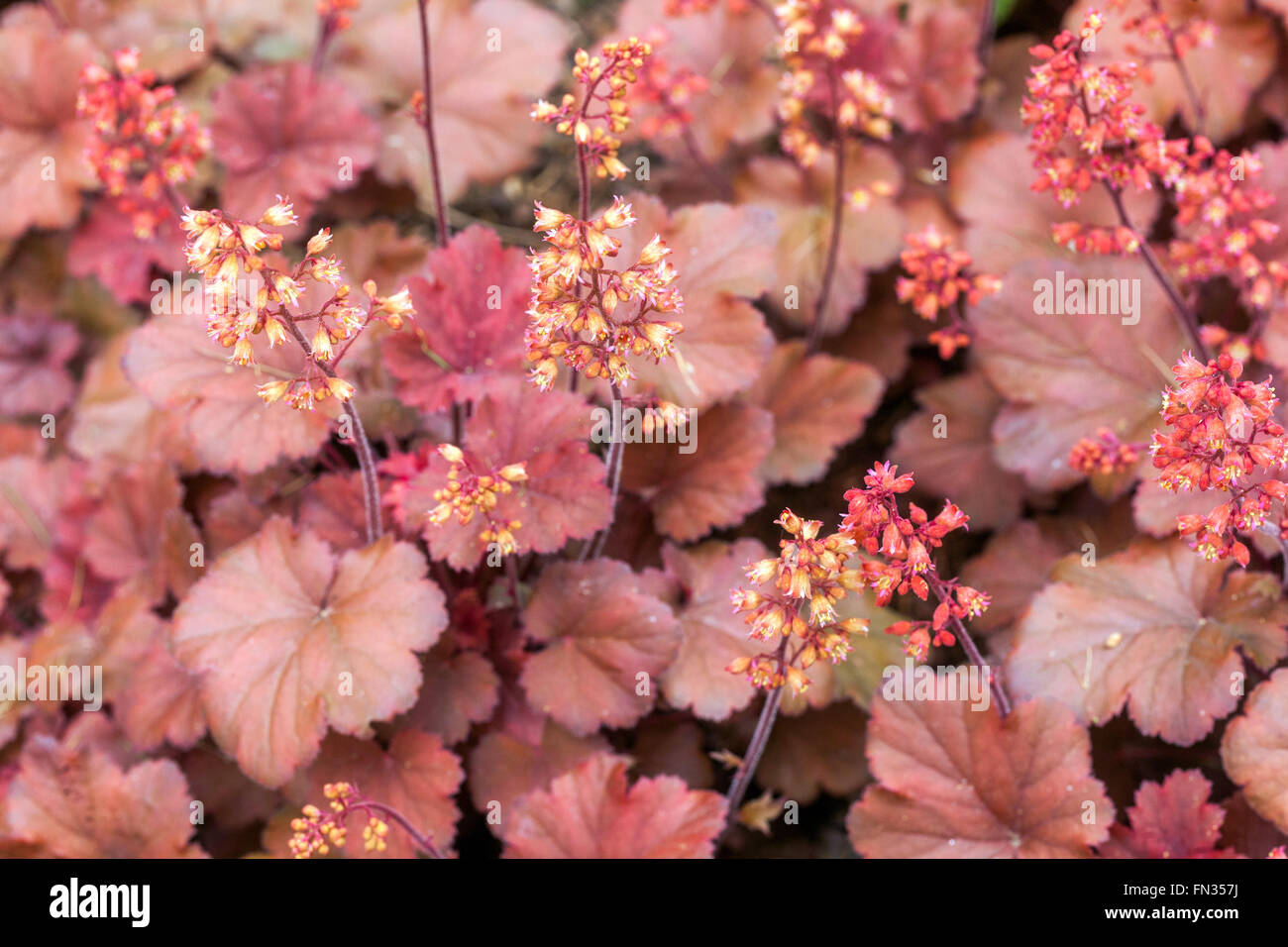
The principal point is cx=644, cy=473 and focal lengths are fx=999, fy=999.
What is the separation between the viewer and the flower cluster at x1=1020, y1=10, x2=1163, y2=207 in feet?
7.54

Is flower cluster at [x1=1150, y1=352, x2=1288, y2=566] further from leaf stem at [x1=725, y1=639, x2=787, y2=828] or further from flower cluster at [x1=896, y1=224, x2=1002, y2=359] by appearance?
leaf stem at [x1=725, y1=639, x2=787, y2=828]

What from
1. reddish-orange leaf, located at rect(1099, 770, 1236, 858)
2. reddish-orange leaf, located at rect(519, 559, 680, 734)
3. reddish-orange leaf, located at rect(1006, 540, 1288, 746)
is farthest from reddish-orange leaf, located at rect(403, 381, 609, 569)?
reddish-orange leaf, located at rect(1099, 770, 1236, 858)

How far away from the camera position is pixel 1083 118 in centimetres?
237

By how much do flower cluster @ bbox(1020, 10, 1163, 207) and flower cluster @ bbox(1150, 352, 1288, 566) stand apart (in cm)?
66

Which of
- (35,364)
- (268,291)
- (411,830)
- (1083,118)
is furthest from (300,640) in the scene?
(35,364)

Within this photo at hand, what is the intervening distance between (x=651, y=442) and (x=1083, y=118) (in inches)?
57.3

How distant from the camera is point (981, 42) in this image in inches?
156

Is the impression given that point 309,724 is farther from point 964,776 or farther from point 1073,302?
point 1073,302

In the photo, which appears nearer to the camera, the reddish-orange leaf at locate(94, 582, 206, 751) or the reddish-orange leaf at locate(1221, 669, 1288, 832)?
the reddish-orange leaf at locate(1221, 669, 1288, 832)

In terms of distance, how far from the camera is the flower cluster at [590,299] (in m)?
1.93

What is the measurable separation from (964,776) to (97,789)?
2443 millimetres

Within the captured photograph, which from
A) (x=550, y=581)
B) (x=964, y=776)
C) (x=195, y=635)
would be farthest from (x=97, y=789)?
(x=964, y=776)

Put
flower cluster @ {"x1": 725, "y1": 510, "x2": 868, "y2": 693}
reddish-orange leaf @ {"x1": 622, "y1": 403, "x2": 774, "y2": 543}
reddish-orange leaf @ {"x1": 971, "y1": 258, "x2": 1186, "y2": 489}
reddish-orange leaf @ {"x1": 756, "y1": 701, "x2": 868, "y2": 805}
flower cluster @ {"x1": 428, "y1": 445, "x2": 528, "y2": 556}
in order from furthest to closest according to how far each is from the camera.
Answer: reddish-orange leaf @ {"x1": 756, "y1": 701, "x2": 868, "y2": 805} < reddish-orange leaf @ {"x1": 971, "y1": 258, "x2": 1186, "y2": 489} < reddish-orange leaf @ {"x1": 622, "y1": 403, "x2": 774, "y2": 543} < flower cluster @ {"x1": 428, "y1": 445, "x2": 528, "y2": 556} < flower cluster @ {"x1": 725, "y1": 510, "x2": 868, "y2": 693}

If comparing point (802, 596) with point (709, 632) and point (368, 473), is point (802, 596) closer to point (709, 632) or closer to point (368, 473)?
point (709, 632)
